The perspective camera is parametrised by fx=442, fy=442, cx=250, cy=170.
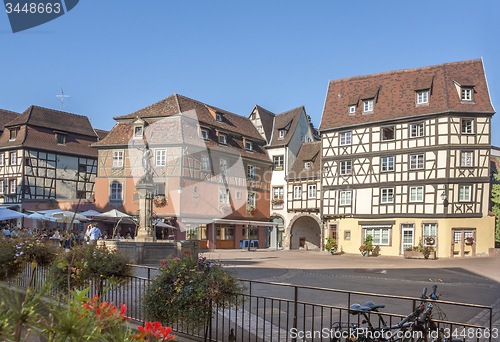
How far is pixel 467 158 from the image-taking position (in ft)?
92.9

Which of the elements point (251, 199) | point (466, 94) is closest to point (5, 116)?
point (251, 199)

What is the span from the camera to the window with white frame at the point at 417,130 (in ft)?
98.2

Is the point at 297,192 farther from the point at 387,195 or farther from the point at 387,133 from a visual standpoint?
the point at 387,133

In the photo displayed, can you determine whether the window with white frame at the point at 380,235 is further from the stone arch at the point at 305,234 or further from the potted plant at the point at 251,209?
the potted plant at the point at 251,209

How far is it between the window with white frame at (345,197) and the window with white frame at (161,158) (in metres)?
13.6

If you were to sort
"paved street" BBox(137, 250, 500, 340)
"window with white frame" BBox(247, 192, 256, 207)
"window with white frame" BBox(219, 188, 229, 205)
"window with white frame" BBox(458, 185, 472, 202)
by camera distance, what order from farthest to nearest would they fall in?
"window with white frame" BBox(247, 192, 256, 207)
"window with white frame" BBox(219, 188, 229, 205)
"window with white frame" BBox(458, 185, 472, 202)
"paved street" BBox(137, 250, 500, 340)

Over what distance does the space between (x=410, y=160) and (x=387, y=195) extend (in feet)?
9.55

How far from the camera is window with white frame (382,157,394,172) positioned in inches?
1216

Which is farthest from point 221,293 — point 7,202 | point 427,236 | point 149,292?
point 7,202

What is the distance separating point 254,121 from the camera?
147 ft

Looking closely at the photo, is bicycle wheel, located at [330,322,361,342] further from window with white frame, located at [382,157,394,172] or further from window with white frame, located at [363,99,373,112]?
window with white frame, located at [363,99,373,112]

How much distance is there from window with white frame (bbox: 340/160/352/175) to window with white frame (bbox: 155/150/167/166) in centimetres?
1341

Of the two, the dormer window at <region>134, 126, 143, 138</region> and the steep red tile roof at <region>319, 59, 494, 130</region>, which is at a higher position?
the steep red tile roof at <region>319, 59, 494, 130</region>

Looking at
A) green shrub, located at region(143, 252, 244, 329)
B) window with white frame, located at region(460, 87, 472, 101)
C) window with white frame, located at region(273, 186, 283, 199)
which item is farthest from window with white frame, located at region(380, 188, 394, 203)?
green shrub, located at region(143, 252, 244, 329)
